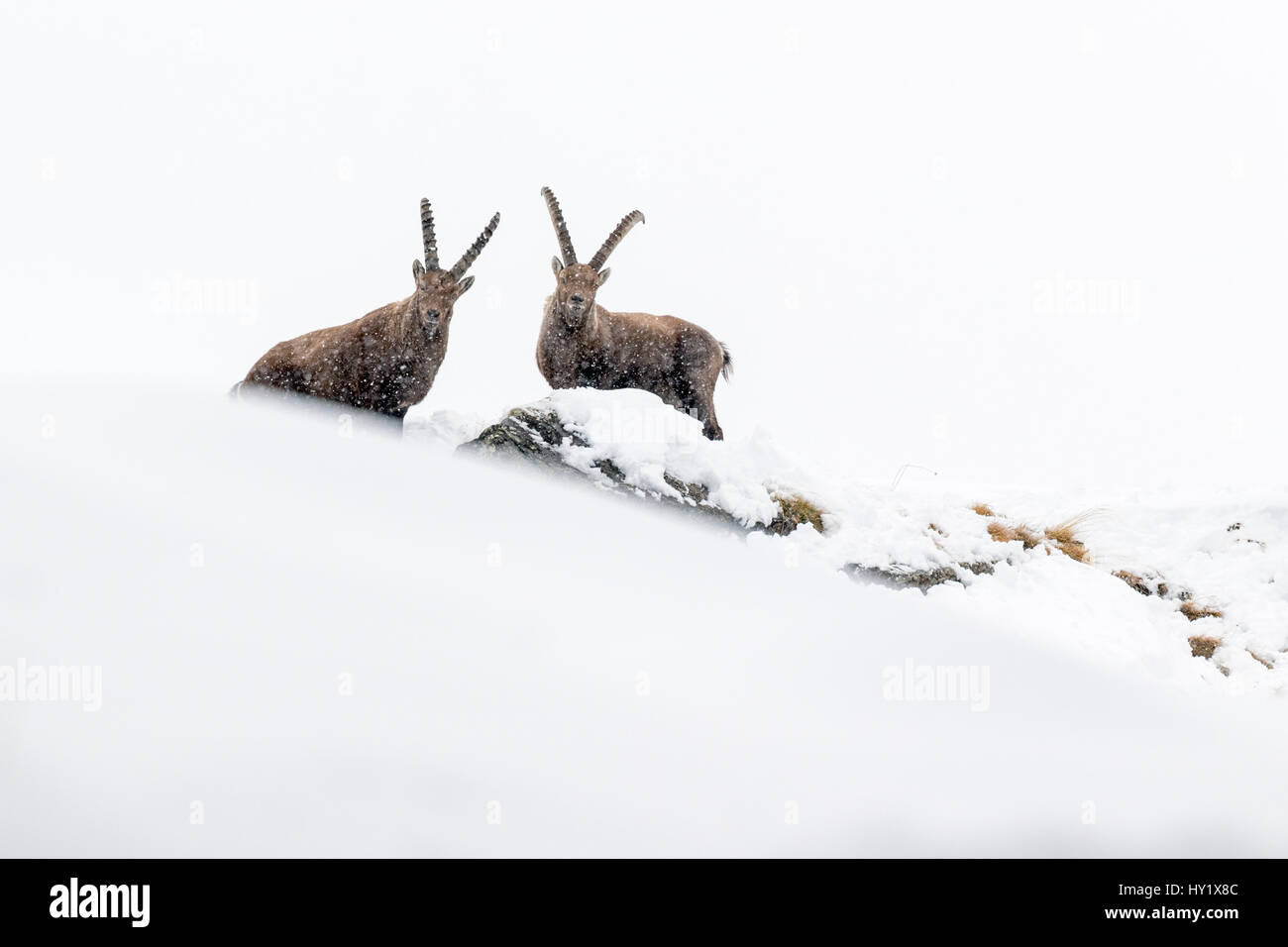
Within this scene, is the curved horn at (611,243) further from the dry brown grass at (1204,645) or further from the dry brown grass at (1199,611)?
the dry brown grass at (1204,645)

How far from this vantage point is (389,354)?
29.3 ft

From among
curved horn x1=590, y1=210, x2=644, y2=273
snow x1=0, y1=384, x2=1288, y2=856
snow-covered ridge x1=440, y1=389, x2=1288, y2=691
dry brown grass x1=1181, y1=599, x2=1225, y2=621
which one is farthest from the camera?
curved horn x1=590, y1=210, x2=644, y2=273

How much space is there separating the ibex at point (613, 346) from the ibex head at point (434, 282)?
154cm

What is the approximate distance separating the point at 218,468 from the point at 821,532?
435 centimetres

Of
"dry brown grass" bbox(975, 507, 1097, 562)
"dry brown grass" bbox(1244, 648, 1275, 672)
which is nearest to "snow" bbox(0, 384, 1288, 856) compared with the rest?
"dry brown grass" bbox(1244, 648, 1275, 672)

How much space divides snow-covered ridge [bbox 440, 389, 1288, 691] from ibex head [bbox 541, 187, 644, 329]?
6.55 feet

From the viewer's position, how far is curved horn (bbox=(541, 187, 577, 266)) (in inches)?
430

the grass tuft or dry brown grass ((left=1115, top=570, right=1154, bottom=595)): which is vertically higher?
the grass tuft

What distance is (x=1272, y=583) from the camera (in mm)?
8719

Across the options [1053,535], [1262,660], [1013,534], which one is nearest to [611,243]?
[1013,534]

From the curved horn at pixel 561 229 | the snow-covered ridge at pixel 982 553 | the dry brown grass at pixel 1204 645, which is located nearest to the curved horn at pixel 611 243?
the curved horn at pixel 561 229

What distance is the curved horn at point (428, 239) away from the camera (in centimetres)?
914

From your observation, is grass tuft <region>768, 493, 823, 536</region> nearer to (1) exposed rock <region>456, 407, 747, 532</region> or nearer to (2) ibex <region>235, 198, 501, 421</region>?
(1) exposed rock <region>456, 407, 747, 532</region>
